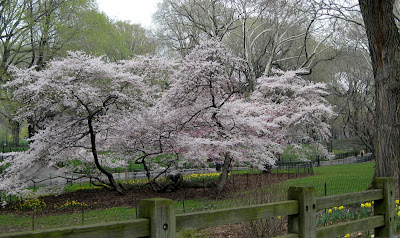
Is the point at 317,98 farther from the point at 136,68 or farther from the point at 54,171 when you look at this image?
the point at 54,171

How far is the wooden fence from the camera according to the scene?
8.87 ft

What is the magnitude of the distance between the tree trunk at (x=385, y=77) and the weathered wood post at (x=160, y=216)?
7.44 m

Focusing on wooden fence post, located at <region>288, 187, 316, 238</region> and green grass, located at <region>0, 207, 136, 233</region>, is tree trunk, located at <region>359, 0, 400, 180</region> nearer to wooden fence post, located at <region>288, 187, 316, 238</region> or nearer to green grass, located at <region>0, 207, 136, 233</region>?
wooden fence post, located at <region>288, 187, 316, 238</region>

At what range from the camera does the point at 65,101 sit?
13.6m

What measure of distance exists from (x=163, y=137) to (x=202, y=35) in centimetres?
2313

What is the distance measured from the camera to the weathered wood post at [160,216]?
9.66 feet

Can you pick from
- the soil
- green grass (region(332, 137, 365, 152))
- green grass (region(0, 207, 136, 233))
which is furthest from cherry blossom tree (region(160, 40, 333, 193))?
green grass (region(332, 137, 365, 152))

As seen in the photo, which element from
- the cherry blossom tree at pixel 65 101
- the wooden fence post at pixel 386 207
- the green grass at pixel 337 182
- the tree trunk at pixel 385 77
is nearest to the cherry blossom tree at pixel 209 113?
the cherry blossom tree at pixel 65 101

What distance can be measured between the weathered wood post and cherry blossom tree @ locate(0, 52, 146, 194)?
10991 mm

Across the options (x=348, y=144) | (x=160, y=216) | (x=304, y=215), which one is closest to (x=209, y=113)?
(x=304, y=215)

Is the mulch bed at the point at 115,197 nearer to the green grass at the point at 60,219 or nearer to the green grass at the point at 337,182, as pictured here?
the green grass at the point at 60,219

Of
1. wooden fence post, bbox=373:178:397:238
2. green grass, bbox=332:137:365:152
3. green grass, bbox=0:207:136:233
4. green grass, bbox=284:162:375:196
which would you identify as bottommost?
green grass, bbox=0:207:136:233

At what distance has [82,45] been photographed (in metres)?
24.4

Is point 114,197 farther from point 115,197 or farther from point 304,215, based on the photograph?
point 304,215
